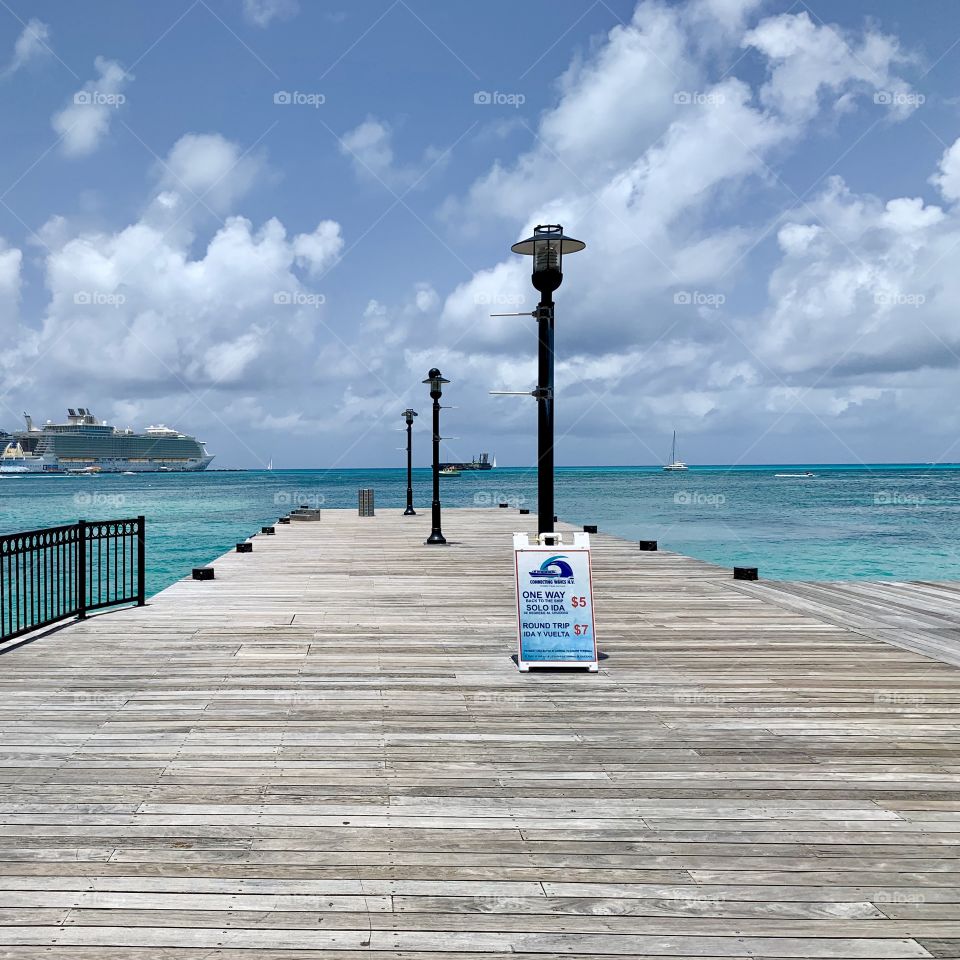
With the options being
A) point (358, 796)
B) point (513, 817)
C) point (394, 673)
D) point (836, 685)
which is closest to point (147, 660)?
point (394, 673)

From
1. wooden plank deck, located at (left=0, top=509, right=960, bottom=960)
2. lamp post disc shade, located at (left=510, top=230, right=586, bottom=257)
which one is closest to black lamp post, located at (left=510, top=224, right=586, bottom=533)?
lamp post disc shade, located at (left=510, top=230, right=586, bottom=257)

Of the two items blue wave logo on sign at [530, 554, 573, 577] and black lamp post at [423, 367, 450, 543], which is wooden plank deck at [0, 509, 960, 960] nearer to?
blue wave logo on sign at [530, 554, 573, 577]

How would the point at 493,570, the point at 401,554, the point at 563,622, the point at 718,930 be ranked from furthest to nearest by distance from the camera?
the point at 401,554
the point at 493,570
the point at 563,622
the point at 718,930

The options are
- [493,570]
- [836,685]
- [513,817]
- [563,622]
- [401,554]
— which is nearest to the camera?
[513,817]

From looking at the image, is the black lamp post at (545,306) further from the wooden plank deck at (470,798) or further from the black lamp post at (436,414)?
the black lamp post at (436,414)

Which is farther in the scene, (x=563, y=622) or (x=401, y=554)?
(x=401, y=554)

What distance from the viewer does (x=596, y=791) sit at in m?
4.25

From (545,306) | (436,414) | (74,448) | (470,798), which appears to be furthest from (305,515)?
(74,448)

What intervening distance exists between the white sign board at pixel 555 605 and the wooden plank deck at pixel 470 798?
246mm

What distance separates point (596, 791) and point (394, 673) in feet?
9.51

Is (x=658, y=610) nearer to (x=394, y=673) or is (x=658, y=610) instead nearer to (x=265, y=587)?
(x=394, y=673)

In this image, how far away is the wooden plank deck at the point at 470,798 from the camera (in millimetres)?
2982

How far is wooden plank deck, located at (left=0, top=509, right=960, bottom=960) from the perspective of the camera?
2.98m

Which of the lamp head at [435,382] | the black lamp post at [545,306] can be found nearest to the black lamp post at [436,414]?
the lamp head at [435,382]
